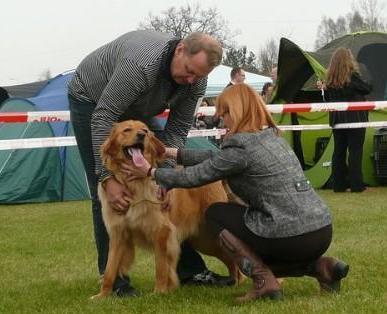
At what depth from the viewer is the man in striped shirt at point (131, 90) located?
3.49 m

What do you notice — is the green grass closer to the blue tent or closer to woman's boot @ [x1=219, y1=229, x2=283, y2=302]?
woman's boot @ [x1=219, y1=229, x2=283, y2=302]

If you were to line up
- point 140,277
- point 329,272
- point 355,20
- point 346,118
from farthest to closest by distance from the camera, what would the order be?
point 355,20, point 346,118, point 140,277, point 329,272

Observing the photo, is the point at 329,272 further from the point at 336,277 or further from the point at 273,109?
the point at 273,109

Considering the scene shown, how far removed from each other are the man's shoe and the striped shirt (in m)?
0.88

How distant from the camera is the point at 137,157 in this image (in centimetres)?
359

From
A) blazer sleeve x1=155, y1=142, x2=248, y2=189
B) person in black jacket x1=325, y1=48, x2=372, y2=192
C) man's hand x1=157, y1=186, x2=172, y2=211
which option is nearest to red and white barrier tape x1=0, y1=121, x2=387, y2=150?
person in black jacket x1=325, y1=48, x2=372, y2=192

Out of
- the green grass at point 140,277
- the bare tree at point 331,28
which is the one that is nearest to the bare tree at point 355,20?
the bare tree at point 331,28

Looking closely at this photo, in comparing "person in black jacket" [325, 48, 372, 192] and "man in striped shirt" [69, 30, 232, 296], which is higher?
"man in striped shirt" [69, 30, 232, 296]

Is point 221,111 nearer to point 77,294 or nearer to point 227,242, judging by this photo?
point 227,242

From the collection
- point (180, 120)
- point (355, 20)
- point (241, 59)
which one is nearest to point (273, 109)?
point (180, 120)

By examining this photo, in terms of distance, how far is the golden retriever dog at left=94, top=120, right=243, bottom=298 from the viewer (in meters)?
3.62

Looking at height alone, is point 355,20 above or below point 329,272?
above

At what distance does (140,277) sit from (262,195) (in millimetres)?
1425

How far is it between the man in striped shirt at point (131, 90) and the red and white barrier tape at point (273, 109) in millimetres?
3916
